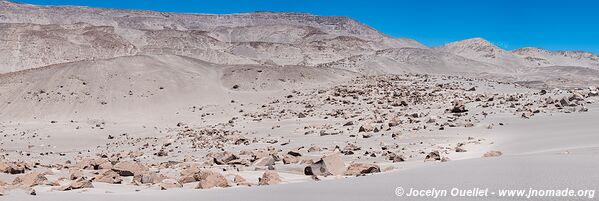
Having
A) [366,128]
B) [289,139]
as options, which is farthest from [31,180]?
[366,128]

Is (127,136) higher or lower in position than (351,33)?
lower

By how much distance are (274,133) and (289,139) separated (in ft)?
6.16

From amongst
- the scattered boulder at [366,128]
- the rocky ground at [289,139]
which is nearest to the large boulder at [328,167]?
the rocky ground at [289,139]

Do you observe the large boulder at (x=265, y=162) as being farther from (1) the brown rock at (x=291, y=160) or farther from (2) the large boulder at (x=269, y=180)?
(2) the large boulder at (x=269, y=180)

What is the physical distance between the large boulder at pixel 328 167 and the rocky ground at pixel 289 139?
0.02 m

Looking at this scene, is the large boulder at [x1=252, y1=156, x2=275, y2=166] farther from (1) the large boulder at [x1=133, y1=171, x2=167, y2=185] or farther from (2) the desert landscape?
(1) the large boulder at [x1=133, y1=171, x2=167, y2=185]

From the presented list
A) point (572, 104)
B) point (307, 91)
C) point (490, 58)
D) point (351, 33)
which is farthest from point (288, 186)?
point (351, 33)

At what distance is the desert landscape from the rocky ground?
5 centimetres

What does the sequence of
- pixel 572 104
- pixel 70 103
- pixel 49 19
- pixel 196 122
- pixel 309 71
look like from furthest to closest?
pixel 49 19, pixel 309 71, pixel 70 103, pixel 196 122, pixel 572 104

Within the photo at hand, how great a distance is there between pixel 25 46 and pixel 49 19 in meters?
75.0

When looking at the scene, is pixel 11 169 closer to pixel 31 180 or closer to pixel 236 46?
pixel 31 180

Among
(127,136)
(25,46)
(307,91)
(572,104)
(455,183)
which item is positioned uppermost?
(25,46)

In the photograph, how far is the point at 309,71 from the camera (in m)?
32.8

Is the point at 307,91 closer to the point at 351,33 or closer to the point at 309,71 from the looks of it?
the point at 309,71
